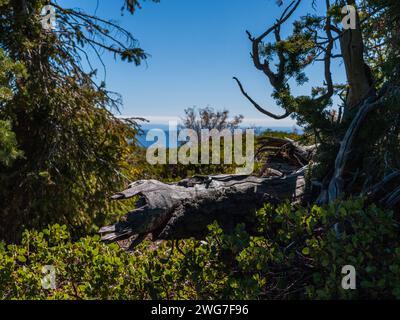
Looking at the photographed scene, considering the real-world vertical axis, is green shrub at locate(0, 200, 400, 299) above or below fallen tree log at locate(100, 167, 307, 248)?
below

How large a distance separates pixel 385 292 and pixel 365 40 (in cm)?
392

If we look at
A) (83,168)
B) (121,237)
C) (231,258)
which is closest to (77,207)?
(83,168)

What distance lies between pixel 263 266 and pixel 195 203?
4.68ft

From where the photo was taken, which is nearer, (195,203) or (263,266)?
(263,266)

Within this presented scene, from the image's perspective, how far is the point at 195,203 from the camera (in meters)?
4.41

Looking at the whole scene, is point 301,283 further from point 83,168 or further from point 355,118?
point 83,168

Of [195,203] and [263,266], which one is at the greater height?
[195,203]

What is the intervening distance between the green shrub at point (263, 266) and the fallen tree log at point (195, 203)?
395 millimetres

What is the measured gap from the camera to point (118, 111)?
306 inches

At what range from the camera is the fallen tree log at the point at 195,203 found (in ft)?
13.4

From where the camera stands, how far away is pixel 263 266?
308cm

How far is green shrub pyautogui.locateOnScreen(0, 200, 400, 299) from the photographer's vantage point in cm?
291

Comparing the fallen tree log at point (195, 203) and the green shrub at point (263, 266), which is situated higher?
the fallen tree log at point (195, 203)

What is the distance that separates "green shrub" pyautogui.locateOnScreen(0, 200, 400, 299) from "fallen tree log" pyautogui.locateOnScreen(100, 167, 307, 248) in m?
0.40
